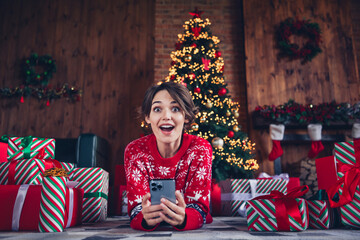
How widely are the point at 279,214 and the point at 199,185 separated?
35cm

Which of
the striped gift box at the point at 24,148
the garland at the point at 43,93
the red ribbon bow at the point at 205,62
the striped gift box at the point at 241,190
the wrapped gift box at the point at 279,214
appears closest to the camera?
the wrapped gift box at the point at 279,214

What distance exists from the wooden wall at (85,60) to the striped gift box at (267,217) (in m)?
2.64

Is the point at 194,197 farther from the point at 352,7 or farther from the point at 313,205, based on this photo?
the point at 352,7

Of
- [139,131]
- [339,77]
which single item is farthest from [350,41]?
[139,131]

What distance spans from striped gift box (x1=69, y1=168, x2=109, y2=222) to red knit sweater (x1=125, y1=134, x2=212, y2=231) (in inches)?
21.1

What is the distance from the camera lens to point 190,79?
283 cm

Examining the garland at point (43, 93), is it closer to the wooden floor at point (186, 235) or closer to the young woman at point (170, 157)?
the young woman at point (170, 157)

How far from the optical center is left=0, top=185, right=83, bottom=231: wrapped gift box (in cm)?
116

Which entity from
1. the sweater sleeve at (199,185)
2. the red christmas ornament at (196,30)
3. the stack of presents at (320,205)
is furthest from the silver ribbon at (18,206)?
the red christmas ornament at (196,30)

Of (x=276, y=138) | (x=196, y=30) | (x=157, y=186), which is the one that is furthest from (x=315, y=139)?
(x=157, y=186)

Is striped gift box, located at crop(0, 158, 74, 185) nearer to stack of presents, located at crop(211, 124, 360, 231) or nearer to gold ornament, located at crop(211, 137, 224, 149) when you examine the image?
stack of presents, located at crop(211, 124, 360, 231)

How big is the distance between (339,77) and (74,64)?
12.3 ft

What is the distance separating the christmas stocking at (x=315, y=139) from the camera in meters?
3.11

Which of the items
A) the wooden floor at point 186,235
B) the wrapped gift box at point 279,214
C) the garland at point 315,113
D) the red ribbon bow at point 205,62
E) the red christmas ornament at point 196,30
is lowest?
the wooden floor at point 186,235
